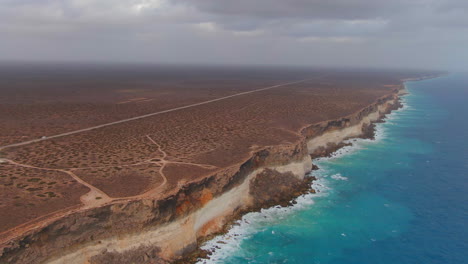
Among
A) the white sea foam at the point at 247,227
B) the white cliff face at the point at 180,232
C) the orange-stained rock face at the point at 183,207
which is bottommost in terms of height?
the white sea foam at the point at 247,227

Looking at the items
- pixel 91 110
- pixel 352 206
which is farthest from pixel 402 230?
pixel 91 110

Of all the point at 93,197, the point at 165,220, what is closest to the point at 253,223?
the point at 165,220

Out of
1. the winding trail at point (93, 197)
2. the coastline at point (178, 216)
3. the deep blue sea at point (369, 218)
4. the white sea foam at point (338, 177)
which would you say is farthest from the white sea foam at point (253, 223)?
the winding trail at point (93, 197)

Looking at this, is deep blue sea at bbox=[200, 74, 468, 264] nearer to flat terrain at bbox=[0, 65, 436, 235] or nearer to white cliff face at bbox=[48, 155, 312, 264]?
white cliff face at bbox=[48, 155, 312, 264]

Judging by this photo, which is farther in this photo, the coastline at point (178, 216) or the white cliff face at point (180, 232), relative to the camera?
the white cliff face at point (180, 232)

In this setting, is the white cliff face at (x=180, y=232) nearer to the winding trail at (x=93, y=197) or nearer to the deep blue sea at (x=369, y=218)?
the deep blue sea at (x=369, y=218)

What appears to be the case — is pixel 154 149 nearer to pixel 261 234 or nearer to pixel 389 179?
pixel 261 234

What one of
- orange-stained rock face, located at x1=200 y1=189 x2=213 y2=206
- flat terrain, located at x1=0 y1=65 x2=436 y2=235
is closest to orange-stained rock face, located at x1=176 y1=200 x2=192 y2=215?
orange-stained rock face, located at x1=200 y1=189 x2=213 y2=206
